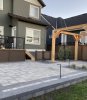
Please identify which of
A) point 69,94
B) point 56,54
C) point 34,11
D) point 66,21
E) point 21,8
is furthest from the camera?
point 66,21

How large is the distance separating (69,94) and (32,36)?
12.1 m

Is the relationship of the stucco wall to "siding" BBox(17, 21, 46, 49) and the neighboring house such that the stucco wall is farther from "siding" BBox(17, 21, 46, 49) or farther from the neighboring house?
"siding" BBox(17, 21, 46, 49)

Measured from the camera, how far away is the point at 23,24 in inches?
647

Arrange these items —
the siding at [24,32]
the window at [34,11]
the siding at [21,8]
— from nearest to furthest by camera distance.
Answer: the siding at [24,32] → the siding at [21,8] → the window at [34,11]

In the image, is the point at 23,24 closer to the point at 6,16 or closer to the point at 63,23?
the point at 6,16

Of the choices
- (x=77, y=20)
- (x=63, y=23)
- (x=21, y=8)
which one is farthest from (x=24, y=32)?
(x=63, y=23)

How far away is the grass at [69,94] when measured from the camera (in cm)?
554

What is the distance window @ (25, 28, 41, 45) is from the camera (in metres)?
17.1

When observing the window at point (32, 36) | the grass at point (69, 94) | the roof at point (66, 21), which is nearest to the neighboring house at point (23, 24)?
the window at point (32, 36)

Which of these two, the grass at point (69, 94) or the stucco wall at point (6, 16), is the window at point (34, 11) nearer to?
the stucco wall at point (6, 16)

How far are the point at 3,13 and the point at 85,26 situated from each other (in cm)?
727

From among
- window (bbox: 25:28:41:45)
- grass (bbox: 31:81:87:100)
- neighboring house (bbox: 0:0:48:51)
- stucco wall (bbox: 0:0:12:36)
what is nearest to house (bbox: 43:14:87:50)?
neighboring house (bbox: 0:0:48:51)

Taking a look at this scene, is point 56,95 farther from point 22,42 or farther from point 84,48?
point 84,48

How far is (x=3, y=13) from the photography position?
1580cm
